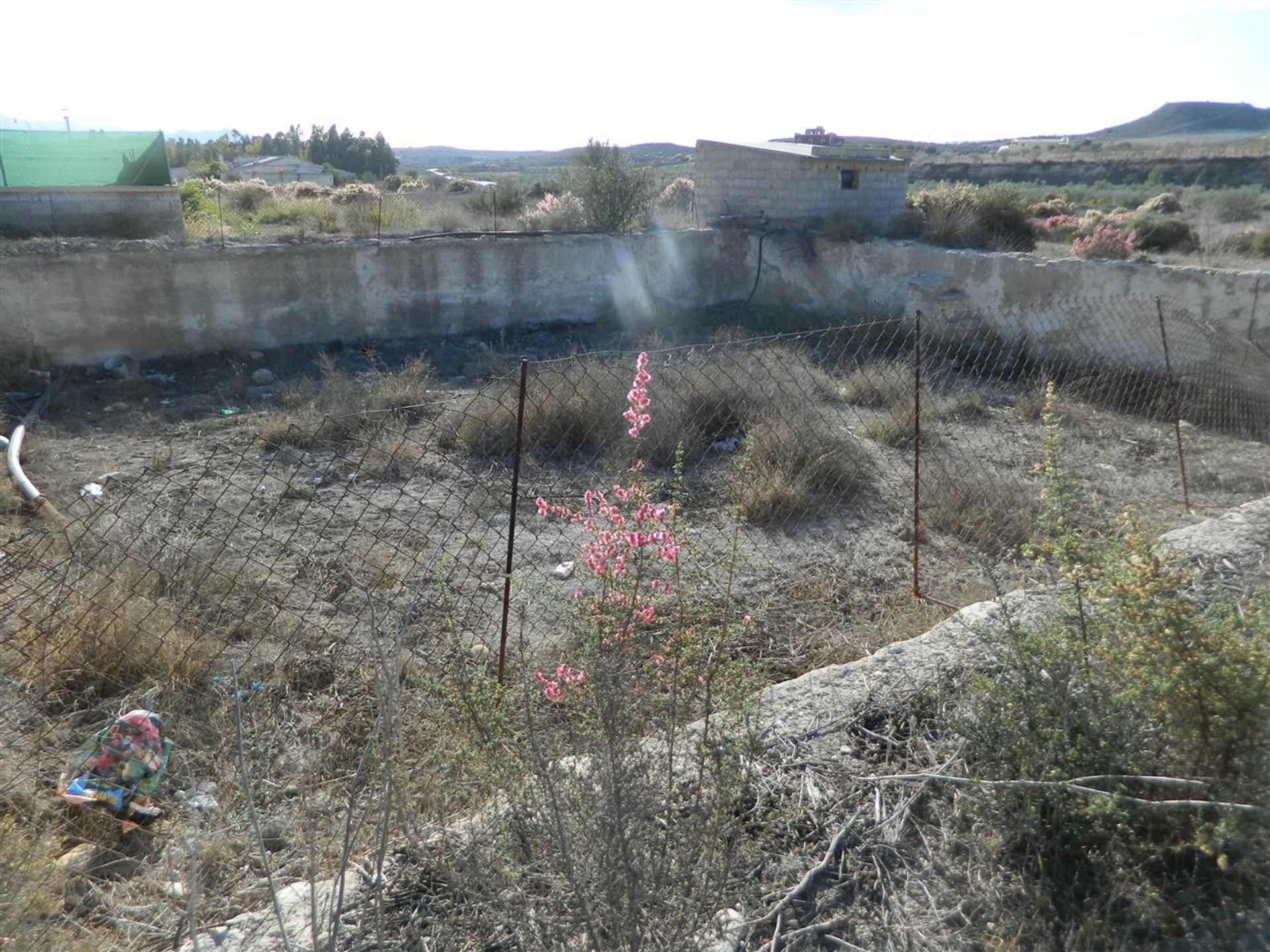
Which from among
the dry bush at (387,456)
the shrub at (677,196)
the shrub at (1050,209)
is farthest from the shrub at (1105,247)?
the shrub at (677,196)

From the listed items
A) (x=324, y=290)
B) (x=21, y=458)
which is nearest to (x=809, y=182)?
(x=324, y=290)

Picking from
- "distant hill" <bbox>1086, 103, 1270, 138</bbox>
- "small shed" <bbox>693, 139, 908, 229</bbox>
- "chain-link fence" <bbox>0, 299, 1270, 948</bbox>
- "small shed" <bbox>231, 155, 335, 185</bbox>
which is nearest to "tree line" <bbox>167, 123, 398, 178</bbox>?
"small shed" <bbox>231, 155, 335, 185</bbox>

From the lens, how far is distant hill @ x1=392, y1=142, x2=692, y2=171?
6881cm

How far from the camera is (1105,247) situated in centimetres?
1151

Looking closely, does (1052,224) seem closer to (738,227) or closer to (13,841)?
(738,227)

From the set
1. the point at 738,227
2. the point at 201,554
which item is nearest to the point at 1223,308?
the point at 738,227

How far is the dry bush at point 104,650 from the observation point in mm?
3650

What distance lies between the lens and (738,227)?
13.8 m

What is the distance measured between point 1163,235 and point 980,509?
12624mm

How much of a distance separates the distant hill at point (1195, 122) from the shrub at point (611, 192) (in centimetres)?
7823

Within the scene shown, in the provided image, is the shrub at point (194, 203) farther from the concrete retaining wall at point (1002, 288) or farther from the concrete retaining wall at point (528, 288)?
the concrete retaining wall at point (1002, 288)

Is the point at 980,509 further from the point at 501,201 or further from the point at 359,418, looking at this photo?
the point at 501,201

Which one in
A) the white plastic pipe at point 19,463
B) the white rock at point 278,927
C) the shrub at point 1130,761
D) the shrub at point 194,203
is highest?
the shrub at point 194,203

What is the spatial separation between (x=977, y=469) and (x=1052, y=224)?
12471 mm
